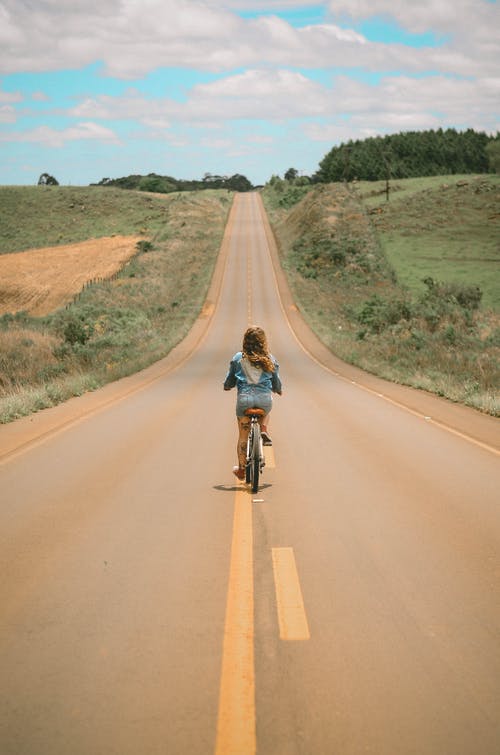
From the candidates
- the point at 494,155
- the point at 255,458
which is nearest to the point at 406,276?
the point at 255,458

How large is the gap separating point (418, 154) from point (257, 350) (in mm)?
161130

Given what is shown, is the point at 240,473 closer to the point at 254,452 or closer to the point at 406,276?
the point at 254,452

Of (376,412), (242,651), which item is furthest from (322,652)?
(376,412)

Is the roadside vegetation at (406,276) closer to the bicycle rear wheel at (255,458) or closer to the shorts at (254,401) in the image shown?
the shorts at (254,401)

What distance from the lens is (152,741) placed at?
3.21m

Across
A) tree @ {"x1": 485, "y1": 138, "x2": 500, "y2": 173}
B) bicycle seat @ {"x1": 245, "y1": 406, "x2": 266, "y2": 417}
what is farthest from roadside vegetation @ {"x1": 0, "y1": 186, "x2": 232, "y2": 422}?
tree @ {"x1": 485, "y1": 138, "x2": 500, "y2": 173}

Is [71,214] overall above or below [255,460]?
above

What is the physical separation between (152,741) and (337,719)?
2.98 ft

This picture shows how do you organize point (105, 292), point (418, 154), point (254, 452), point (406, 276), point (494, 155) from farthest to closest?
point (418, 154)
point (494, 155)
point (406, 276)
point (105, 292)
point (254, 452)

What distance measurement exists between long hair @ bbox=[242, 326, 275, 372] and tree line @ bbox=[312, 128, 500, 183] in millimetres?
145212

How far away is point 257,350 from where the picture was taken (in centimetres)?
854

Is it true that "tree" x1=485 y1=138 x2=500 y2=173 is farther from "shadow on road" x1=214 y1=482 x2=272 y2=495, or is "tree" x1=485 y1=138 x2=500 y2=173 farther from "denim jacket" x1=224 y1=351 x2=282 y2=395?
"shadow on road" x1=214 y1=482 x2=272 y2=495

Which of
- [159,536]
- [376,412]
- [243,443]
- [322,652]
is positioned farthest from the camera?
[376,412]

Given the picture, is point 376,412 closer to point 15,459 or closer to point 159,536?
point 15,459
